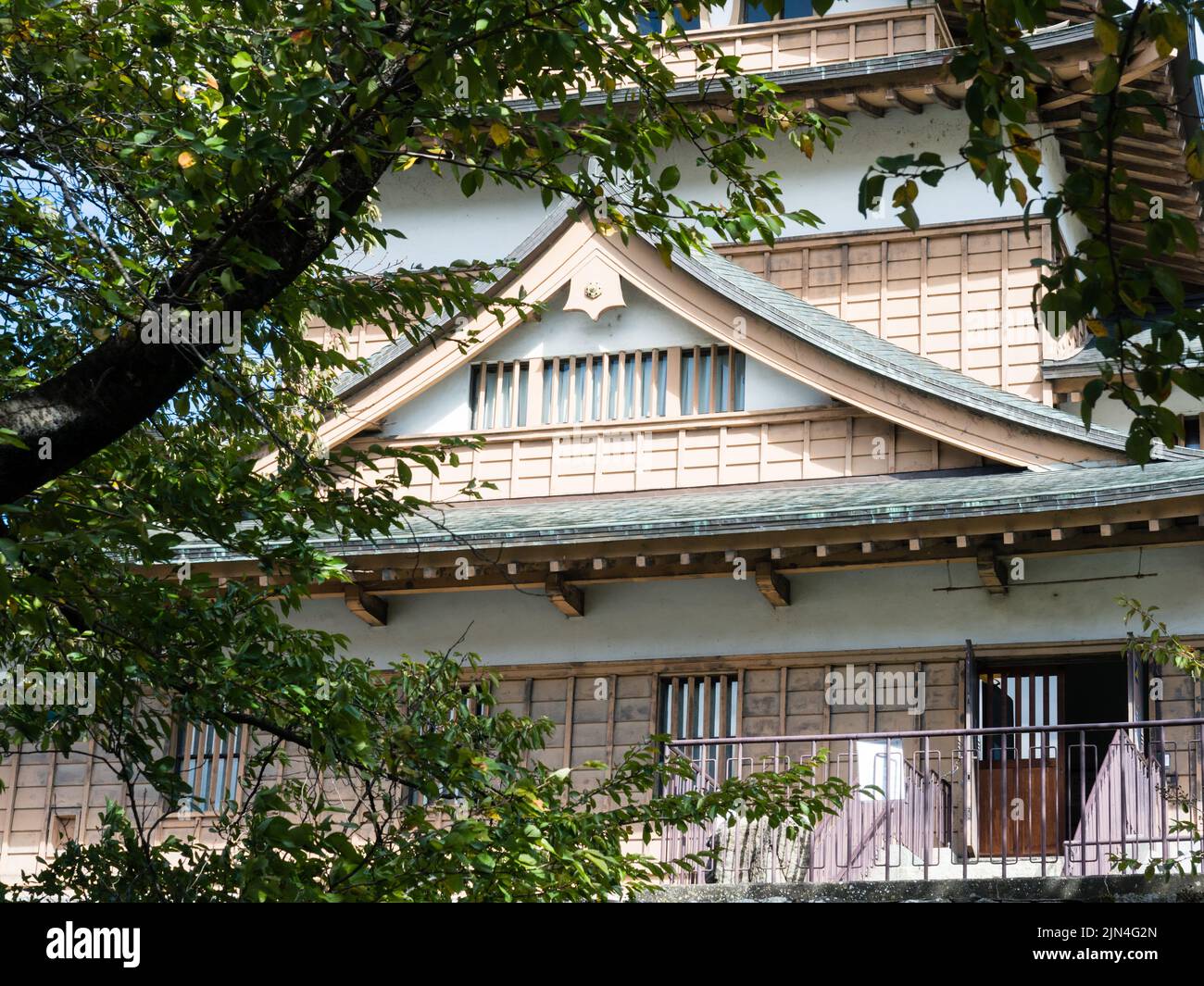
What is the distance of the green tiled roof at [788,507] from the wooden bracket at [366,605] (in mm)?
884

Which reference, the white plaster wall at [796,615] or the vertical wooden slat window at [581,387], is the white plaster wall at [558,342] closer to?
the vertical wooden slat window at [581,387]

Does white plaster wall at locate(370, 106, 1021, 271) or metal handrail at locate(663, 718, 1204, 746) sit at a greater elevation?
white plaster wall at locate(370, 106, 1021, 271)

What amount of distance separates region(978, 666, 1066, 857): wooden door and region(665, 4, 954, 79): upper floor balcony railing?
27.6 ft

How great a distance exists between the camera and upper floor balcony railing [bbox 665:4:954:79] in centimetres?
1948

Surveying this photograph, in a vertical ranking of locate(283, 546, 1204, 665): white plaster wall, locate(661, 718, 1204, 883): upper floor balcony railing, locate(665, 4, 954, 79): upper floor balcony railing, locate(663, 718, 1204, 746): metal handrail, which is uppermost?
locate(665, 4, 954, 79): upper floor balcony railing

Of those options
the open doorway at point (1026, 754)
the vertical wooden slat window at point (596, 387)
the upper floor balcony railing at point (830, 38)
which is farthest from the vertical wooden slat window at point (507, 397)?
the open doorway at point (1026, 754)

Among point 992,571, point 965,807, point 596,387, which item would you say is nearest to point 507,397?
point 596,387

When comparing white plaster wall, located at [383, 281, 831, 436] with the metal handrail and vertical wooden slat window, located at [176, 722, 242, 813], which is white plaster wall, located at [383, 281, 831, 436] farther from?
the metal handrail

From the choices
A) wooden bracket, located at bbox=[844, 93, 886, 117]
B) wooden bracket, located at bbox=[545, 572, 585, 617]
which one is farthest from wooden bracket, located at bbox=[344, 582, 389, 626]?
wooden bracket, located at bbox=[844, 93, 886, 117]

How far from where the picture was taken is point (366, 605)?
15797 millimetres

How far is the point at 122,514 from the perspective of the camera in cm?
739

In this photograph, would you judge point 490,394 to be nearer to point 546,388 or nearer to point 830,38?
point 546,388

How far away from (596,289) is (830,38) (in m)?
5.50

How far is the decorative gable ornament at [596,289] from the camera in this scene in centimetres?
1677
